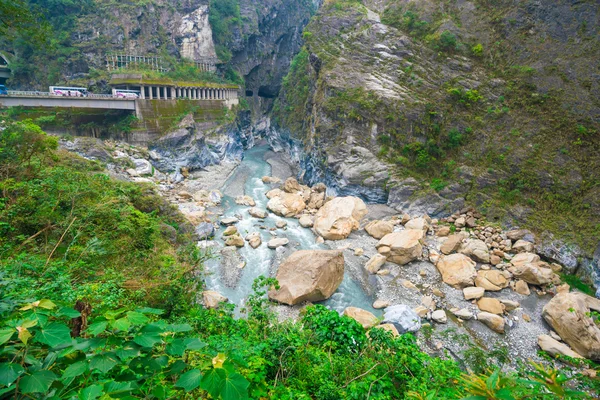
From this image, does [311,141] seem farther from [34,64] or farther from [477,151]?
[34,64]

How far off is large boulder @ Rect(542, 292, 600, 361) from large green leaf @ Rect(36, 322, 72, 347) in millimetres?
13897

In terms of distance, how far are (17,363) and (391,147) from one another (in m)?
23.0

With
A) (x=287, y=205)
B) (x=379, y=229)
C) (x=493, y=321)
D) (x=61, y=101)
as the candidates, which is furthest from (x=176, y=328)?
(x=61, y=101)

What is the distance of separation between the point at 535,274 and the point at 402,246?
5.81 m

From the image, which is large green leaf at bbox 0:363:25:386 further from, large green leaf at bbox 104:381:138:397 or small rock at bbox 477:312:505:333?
small rock at bbox 477:312:505:333

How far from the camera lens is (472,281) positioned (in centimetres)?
1339

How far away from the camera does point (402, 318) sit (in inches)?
428

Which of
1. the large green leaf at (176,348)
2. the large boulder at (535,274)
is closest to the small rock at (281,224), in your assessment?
the large boulder at (535,274)

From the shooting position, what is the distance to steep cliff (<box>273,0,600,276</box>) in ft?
57.8

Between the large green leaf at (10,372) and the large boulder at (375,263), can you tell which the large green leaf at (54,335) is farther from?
the large boulder at (375,263)

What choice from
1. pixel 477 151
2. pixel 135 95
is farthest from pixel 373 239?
pixel 135 95

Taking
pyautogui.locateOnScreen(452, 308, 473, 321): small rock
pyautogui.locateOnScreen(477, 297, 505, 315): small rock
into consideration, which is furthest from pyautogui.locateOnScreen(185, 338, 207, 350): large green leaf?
pyautogui.locateOnScreen(477, 297, 505, 315): small rock

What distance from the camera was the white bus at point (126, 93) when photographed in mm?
26083

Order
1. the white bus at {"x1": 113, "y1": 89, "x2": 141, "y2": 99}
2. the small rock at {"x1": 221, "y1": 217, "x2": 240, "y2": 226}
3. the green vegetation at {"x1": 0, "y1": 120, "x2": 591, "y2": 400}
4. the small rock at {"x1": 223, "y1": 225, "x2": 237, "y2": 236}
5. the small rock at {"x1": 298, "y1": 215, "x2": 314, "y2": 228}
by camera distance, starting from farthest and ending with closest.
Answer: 1. the white bus at {"x1": 113, "y1": 89, "x2": 141, "y2": 99}
2. the small rock at {"x1": 298, "y1": 215, "x2": 314, "y2": 228}
3. the small rock at {"x1": 221, "y1": 217, "x2": 240, "y2": 226}
4. the small rock at {"x1": 223, "y1": 225, "x2": 237, "y2": 236}
5. the green vegetation at {"x1": 0, "y1": 120, "x2": 591, "y2": 400}
